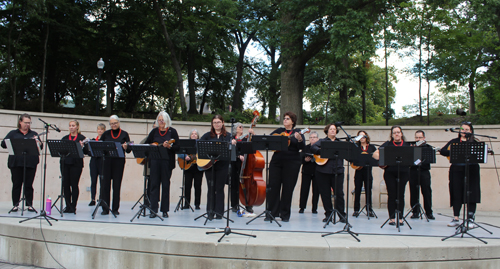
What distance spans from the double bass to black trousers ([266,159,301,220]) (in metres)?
0.22

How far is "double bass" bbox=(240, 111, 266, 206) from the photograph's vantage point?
7766 millimetres

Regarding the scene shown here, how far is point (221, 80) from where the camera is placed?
34.6m

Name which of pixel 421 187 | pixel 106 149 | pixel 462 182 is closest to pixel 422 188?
pixel 421 187

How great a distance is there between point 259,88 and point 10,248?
96.8 feet

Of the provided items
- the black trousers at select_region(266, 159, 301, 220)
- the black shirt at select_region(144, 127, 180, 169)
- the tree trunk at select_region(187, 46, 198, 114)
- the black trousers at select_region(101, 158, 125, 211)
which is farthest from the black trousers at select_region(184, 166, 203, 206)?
the tree trunk at select_region(187, 46, 198, 114)

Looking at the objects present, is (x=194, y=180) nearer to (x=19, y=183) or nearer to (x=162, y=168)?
(x=162, y=168)

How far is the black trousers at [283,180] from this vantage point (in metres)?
7.47

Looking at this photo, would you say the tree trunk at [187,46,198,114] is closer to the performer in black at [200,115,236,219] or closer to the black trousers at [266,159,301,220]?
the performer in black at [200,115,236,219]

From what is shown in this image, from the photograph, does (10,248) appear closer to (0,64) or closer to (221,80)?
(0,64)

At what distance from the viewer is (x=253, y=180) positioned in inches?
307

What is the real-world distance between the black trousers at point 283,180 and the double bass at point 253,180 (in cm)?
22

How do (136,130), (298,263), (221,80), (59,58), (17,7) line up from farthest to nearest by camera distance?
(221,80), (59,58), (17,7), (136,130), (298,263)

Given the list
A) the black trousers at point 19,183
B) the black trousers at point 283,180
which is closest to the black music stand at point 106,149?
the black trousers at point 19,183

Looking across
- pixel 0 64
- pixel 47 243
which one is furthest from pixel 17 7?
pixel 47 243
